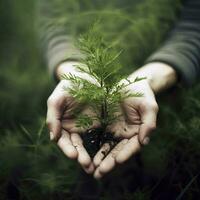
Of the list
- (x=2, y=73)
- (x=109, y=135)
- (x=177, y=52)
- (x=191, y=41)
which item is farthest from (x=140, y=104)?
(x=2, y=73)

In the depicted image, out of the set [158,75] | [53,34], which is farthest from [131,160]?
[53,34]

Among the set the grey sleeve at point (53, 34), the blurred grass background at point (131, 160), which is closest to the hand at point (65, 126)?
the blurred grass background at point (131, 160)

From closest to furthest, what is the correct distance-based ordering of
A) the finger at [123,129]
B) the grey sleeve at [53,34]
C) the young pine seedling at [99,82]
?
1. the young pine seedling at [99,82]
2. the finger at [123,129]
3. the grey sleeve at [53,34]

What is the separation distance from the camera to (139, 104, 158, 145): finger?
3.25ft

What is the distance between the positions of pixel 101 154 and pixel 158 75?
47 cm

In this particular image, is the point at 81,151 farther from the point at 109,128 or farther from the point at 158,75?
the point at 158,75

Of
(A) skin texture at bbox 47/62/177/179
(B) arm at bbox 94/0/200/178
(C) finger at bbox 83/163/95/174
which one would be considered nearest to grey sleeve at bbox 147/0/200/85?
(B) arm at bbox 94/0/200/178

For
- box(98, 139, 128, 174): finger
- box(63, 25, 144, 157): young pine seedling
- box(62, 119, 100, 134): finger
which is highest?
box(63, 25, 144, 157): young pine seedling

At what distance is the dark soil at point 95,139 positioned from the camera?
1070 mm

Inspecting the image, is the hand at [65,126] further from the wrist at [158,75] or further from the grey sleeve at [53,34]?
the grey sleeve at [53,34]

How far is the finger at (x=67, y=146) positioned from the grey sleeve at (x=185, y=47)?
0.56 metres

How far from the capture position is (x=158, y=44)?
68.4 inches

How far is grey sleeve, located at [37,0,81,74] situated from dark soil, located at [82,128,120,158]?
0.50m

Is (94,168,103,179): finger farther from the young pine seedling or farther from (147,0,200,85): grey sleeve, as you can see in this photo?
(147,0,200,85): grey sleeve
